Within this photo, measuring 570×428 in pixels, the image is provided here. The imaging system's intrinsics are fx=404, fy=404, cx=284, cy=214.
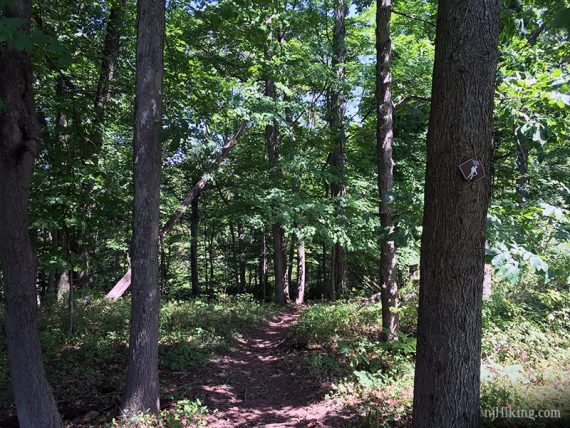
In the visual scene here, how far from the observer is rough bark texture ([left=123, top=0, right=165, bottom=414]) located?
4906 mm

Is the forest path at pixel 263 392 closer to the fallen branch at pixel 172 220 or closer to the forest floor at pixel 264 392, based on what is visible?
the forest floor at pixel 264 392

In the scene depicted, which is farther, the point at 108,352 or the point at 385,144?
the point at 108,352

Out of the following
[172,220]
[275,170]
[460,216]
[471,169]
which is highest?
[275,170]

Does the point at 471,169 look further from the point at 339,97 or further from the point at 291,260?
the point at 291,260

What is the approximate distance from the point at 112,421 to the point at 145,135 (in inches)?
135

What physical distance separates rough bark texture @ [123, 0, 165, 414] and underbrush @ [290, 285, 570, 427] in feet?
8.80

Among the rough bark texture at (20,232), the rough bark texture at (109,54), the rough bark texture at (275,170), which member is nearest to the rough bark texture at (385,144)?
the rough bark texture at (20,232)

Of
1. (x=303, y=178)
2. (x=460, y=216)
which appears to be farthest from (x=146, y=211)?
(x=303, y=178)

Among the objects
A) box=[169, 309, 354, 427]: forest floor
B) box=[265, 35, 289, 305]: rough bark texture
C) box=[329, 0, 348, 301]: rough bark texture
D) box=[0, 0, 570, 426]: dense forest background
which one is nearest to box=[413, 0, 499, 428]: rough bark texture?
box=[0, 0, 570, 426]: dense forest background

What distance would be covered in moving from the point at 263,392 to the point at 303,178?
33.7 ft

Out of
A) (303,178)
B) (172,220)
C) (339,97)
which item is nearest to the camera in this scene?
(172,220)

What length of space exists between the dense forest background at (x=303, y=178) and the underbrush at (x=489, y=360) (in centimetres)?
3

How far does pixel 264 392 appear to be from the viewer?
664 cm

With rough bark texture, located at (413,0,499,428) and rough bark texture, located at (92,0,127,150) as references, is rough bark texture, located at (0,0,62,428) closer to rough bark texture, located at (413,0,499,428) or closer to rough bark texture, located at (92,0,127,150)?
rough bark texture, located at (413,0,499,428)
